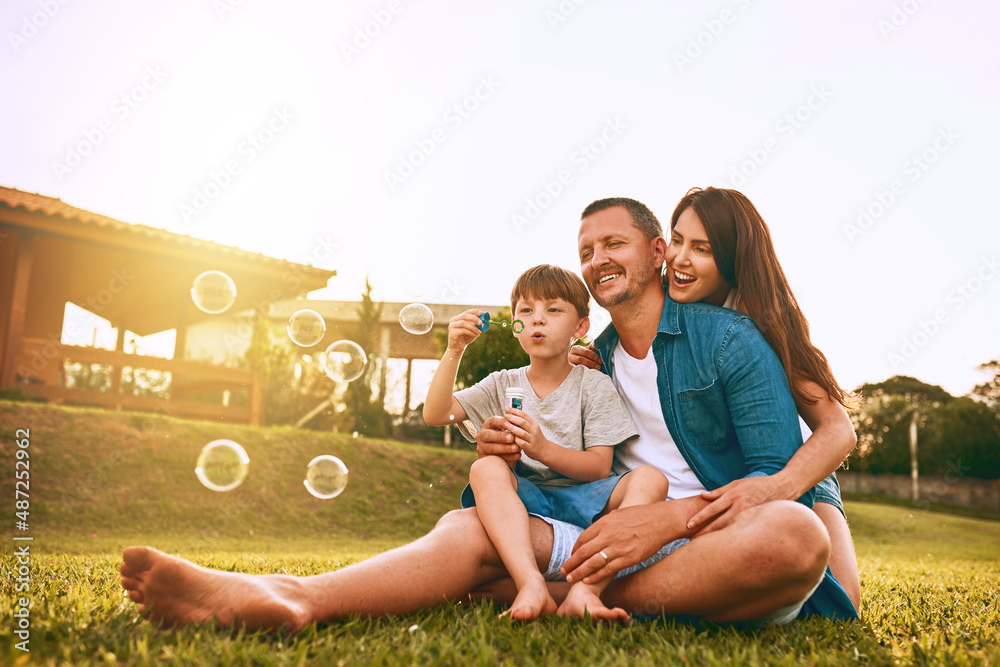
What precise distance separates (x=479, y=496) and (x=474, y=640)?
499mm

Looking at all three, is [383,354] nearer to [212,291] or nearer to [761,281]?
[212,291]

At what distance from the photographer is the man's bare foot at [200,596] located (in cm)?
162

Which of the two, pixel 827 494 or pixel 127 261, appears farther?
pixel 127 261

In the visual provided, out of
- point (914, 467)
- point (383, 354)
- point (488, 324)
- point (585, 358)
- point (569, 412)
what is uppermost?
point (383, 354)

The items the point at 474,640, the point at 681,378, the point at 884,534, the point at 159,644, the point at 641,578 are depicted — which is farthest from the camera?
the point at 884,534

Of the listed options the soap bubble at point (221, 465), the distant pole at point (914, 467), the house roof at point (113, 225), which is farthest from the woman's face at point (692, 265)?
the distant pole at point (914, 467)

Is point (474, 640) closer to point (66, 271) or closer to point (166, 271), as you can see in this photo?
point (166, 271)

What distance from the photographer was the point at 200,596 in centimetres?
167

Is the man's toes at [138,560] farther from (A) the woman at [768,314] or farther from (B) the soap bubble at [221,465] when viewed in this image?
(B) the soap bubble at [221,465]

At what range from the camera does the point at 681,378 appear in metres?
2.26

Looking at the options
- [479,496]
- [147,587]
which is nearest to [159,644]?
[147,587]

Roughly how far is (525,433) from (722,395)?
26.0 inches

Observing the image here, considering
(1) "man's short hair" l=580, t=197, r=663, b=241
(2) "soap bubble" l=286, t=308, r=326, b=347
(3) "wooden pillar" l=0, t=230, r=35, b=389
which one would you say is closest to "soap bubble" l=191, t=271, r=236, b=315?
(2) "soap bubble" l=286, t=308, r=326, b=347

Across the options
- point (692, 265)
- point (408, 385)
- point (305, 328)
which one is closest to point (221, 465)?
point (305, 328)
